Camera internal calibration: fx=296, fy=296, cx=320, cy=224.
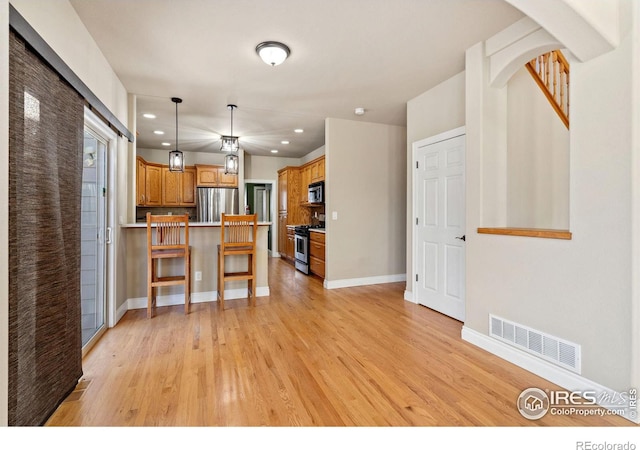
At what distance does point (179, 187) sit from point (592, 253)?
692cm

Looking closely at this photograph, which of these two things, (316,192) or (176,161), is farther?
(316,192)

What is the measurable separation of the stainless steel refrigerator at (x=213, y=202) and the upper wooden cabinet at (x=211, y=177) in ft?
0.38

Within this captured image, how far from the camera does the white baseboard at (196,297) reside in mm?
3584

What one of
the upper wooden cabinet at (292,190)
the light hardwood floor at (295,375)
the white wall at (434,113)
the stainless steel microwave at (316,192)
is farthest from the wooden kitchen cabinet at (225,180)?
the white wall at (434,113)

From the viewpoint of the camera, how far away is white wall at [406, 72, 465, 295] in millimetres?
3160

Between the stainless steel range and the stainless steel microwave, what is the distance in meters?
0.58

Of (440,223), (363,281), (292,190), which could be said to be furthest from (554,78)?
(292,190)

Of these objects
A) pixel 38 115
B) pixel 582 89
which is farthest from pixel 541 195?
pixel 38 115

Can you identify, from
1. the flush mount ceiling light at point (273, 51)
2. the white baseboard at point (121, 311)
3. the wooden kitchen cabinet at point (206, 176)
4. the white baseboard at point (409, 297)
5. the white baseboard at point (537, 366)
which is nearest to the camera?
the white baseboard at point (537, 366)

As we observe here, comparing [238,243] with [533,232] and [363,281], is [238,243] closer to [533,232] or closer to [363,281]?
[363,281]

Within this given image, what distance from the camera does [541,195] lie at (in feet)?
9.34

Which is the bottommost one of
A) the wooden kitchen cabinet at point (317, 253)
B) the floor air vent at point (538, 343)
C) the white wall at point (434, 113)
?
the floor air vent at point (538, 343)

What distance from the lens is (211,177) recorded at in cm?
670

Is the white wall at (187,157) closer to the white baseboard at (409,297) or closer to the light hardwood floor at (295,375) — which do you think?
the light hardwood floor at (295,375)
